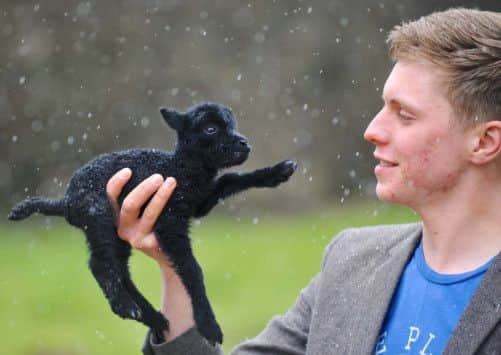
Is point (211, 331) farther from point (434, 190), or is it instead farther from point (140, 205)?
point (434, 190)

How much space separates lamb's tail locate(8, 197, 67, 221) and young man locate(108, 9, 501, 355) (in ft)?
0.84

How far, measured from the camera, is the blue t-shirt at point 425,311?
208cm

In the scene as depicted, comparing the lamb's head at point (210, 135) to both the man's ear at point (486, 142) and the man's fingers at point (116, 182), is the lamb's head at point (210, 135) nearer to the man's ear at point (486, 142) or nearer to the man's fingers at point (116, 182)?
the man's fingers at point (116, 182)

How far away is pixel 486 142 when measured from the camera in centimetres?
218

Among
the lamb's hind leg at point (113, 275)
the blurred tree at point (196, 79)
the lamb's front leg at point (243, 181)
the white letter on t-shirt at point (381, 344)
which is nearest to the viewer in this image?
the lamb's hind leg at point (113, 275)

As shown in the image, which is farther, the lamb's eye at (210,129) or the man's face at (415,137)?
the man's face at (415,137)

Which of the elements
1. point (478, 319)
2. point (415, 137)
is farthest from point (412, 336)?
point (415, 137)

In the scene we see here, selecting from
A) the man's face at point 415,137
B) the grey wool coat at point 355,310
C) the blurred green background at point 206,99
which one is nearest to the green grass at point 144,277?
the blurred green background at point 206,99

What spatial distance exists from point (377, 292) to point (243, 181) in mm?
520

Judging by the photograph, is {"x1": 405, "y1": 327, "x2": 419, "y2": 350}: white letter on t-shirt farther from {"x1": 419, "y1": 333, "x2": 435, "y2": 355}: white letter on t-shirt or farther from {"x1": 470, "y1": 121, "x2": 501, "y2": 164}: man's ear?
{"x1": 470, "y1": 121, "x2": 501, "y2": 164}: man's ear

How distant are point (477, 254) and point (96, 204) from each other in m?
0.89

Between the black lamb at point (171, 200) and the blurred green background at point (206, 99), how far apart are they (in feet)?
17.5

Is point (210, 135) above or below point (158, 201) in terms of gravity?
above

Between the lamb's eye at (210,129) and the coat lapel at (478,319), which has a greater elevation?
the lamb's eye at (210,129)
